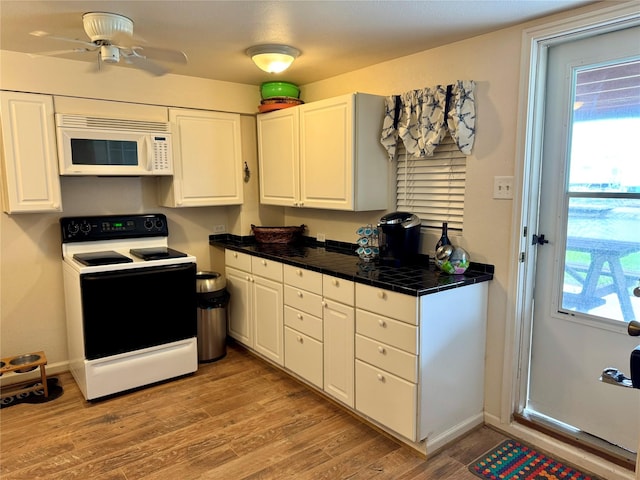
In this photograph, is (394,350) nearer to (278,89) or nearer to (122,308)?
(122,308)

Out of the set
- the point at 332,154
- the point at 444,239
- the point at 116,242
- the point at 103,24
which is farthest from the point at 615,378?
the point at 116,242

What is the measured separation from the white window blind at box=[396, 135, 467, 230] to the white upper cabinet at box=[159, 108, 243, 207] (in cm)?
146

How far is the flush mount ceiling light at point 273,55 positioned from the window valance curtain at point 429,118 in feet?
2.28

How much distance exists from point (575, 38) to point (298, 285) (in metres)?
2.04

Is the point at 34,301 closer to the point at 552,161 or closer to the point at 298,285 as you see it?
the point at 298,285

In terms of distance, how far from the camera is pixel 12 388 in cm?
307

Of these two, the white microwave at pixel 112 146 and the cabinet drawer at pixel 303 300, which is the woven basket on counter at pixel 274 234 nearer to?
→ the cabinet drawer at pixel 303 300

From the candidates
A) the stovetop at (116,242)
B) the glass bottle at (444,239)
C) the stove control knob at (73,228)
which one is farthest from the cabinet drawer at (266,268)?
the stove control knob at (73,228)

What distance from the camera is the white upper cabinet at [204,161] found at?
3467mm

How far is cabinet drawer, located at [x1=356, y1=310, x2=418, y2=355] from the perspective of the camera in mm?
2205

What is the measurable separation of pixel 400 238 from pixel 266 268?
1.05 metres

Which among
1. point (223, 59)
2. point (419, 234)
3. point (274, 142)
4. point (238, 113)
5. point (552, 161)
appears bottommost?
point (419, 234)

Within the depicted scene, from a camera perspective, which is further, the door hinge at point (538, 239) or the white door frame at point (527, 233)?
the door hinge at point (538, 239)

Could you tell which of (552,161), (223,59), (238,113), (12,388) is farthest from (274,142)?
(12,388)
